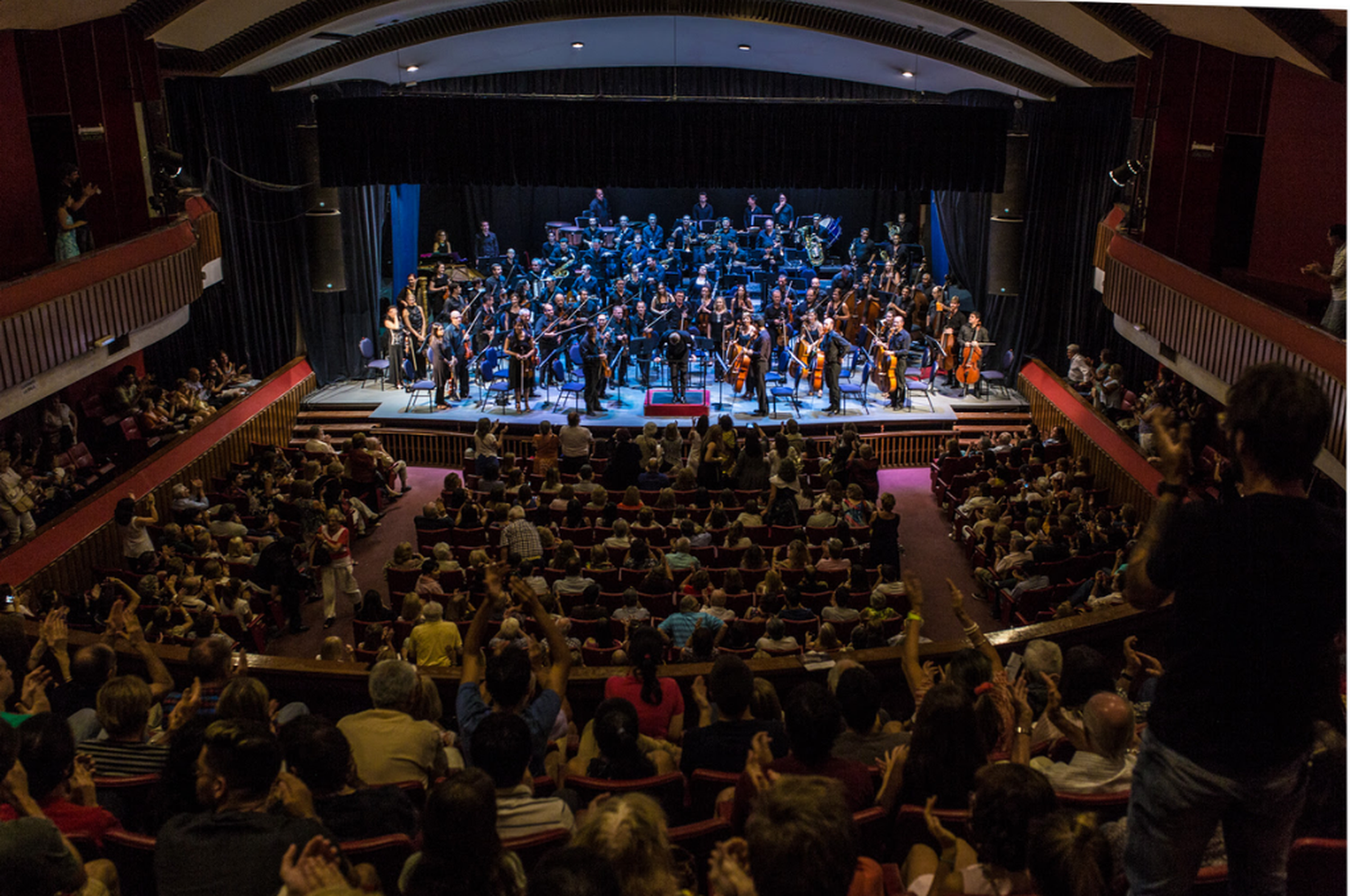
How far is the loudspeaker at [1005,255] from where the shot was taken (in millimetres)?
16125

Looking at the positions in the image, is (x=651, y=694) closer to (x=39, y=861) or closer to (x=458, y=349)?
(x=39, y=861)

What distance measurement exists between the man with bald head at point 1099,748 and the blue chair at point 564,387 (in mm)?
11454

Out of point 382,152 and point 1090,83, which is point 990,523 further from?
point 382,152

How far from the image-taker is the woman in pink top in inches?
171

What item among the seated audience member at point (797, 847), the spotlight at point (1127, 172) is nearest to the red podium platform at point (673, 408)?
the spotlight at point (1127, 172)

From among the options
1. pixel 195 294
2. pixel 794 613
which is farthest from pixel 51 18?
pixel 794 613

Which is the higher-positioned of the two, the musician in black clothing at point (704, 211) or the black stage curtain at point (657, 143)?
the black stage curtain at point (657, 143)

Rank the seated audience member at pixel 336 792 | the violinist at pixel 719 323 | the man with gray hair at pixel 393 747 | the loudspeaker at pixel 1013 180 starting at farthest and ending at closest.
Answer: the loudspeaker at pixel 1013 180 → the violinist at pixel 719 323 → the man with gray hair at pixel 393 747 → the seated audience member at pixel 336 792

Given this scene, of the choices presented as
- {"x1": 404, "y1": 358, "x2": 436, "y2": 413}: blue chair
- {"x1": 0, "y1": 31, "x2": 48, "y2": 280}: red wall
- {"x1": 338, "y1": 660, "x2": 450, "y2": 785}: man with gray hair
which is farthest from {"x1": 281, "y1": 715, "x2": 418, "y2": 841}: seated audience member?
{"x1": 404, "y1": 358, "x2": 436, "y2": 413}: blue chair

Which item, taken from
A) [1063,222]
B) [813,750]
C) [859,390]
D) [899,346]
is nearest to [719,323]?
[859,390]

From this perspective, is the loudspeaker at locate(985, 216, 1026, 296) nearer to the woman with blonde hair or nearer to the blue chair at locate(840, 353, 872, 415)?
the blue chair at locate(840, 353, 872, 415)

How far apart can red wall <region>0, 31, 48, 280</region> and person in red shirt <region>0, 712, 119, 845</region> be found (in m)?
8.76

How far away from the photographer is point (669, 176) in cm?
1592

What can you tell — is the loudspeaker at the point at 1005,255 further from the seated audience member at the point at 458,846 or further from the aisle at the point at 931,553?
the seated audience member at the point at 458,846
